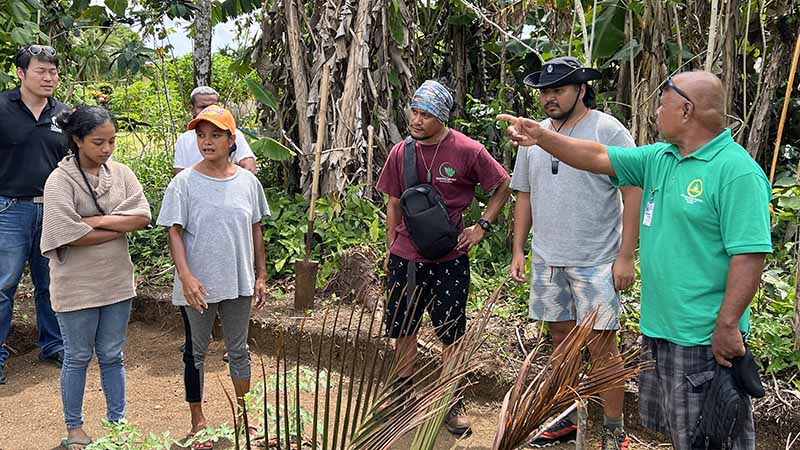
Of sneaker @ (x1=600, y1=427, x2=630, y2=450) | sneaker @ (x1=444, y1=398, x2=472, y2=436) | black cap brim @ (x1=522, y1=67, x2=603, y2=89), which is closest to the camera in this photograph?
black cap brim @ (x1=522, y1=67, x2=603, y2=89)

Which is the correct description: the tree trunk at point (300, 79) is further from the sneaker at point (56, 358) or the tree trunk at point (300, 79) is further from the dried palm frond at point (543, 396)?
the dried palm frond at point (543, 396)

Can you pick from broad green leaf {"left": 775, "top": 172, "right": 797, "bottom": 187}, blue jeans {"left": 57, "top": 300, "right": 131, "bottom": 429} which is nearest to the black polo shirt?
blue jeans {"left": 57, "top": 300, "right": 131, "bottom": 429}

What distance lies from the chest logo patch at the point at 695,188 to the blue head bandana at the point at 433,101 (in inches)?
56.4

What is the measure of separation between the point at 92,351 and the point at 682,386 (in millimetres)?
2644

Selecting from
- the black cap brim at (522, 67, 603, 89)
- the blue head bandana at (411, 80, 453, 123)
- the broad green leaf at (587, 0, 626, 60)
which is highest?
the broad green leaf at (587, 0, 626, 60)

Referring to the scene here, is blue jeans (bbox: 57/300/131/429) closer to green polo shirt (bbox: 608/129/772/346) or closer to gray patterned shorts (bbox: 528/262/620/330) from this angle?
gray patterned shorts (bbox: 528/262/620/330)

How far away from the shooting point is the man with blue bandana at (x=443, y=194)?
373 cm

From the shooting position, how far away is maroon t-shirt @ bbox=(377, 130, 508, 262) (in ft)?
12.4

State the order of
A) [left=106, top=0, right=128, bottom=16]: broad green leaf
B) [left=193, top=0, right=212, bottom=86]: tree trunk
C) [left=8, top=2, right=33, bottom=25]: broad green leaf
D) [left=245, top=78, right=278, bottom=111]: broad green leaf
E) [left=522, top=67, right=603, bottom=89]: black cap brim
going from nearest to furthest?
[left=522, top=67, right=603, bottom=89]: black cap brim < [left=8, top=2, right=33, bottom=25]: broad green leaf < [left=193, top=0, right=212, bottom=86]: tree trunk < [left=245, top=78, right=278, bottom=111]: broad green leaf < [left=106, top=0, right=128, bottom=16]: broad green leaf

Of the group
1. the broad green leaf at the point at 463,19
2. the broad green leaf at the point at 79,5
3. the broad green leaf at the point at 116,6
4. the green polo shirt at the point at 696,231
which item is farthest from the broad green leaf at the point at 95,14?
the green polo shirt at the point at 696,231

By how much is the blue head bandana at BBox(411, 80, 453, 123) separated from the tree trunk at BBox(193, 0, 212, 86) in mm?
3525

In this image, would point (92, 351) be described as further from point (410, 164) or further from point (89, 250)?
point (410, 164)

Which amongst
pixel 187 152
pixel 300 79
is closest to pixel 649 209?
pixel 187 152

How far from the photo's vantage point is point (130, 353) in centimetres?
531
